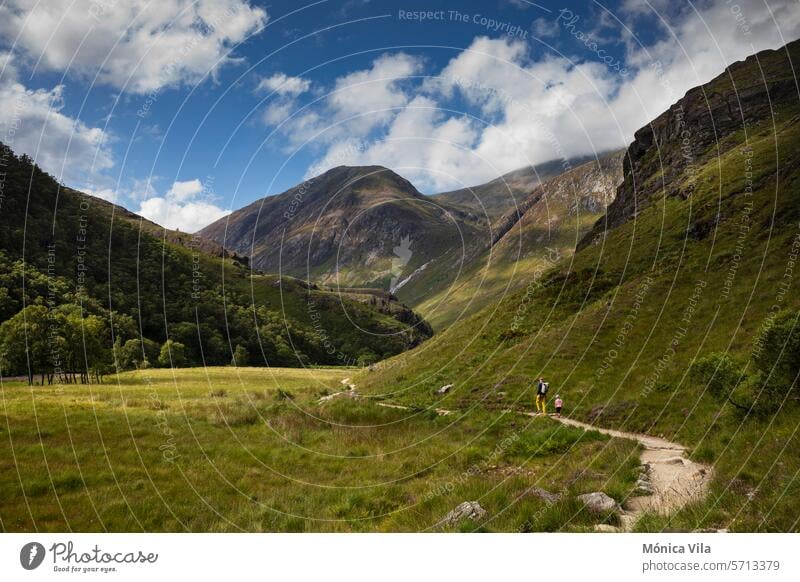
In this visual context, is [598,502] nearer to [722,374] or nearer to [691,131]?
[722,374]

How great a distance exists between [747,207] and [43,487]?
2141 inches

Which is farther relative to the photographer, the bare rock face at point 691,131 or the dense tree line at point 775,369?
the bare rock face at point 691,131

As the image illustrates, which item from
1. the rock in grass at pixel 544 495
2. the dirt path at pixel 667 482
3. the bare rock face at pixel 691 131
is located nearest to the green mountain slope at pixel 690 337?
the dirt path at pixel 667 482

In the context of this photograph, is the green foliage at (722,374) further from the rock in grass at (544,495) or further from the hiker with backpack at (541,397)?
the rock in grass at (544,495)

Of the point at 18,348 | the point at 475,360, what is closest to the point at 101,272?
the point at 18,348

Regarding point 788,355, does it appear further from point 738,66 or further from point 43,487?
point 738,66

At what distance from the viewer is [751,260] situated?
31.8 meters

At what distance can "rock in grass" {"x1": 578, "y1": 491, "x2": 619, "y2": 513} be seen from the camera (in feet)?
29.5

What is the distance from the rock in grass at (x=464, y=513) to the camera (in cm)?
887

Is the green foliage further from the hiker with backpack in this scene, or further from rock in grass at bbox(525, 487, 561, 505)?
rock in grass at bbox(525, 487, 561, 505)


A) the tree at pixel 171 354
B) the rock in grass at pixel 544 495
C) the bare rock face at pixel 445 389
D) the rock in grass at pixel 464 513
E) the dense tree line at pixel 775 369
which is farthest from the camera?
the tree at pixel 171 354

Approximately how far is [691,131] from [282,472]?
10119 cm

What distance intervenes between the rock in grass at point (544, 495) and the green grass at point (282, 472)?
19 centimetres

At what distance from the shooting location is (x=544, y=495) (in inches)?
385
